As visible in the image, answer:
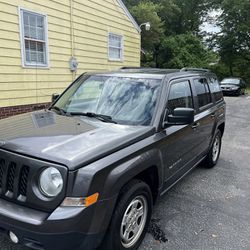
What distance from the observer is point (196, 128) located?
13.5 feet

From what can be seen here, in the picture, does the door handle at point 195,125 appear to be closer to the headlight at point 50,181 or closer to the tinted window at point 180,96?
the tinted window at point 180,96

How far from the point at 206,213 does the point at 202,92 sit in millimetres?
1898

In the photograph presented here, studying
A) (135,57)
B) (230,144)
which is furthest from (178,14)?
(230,144)

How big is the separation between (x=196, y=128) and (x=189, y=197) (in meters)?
1.01

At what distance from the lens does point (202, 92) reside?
4.61 metres

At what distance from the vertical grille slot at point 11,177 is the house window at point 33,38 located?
596 cm

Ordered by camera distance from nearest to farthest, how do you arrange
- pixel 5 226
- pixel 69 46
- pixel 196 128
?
1. pixel 5 226
2. pixel 196 128
3. pixel 69 46

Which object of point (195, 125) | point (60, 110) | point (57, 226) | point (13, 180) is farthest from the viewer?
point (195, 125)

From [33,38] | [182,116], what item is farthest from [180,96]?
[33,38]

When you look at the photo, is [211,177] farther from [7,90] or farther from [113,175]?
[7,90]

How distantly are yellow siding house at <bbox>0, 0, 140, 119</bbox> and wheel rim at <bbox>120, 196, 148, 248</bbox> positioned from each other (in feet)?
18.3

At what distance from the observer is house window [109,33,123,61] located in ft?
37.1

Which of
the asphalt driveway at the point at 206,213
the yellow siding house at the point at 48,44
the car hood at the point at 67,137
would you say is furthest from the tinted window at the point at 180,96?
the yellow siding house at the point at 48,44

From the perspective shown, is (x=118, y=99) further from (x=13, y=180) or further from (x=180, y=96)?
(x=13, y=180)
